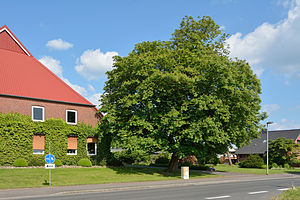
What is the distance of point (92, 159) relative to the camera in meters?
33.7

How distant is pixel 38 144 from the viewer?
30500mm

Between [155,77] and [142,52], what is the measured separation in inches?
220

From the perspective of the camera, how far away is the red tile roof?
31.3 meters

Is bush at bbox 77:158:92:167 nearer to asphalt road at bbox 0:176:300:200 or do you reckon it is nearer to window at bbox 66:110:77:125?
window at bbox 66:110:77:125

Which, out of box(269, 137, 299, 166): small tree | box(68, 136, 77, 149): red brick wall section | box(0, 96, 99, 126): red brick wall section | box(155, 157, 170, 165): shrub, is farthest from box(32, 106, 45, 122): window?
box(269, 137, 299, 166): small tree

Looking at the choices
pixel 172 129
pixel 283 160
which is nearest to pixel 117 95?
pixel 172 129

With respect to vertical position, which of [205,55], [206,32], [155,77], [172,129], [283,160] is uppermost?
[206,32]

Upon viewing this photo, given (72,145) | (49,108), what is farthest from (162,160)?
(49,108)

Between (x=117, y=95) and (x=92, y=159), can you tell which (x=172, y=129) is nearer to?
(x=117, y=95)

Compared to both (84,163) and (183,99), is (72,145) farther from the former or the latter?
(183,99)

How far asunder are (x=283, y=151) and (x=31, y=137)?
3998 centimetres

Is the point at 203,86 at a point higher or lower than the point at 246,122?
higher

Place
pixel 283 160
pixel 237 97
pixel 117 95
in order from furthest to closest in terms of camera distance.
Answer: pixel 283 160
pixel 117 95
pixel 237 97

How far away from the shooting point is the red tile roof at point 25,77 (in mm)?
31305
